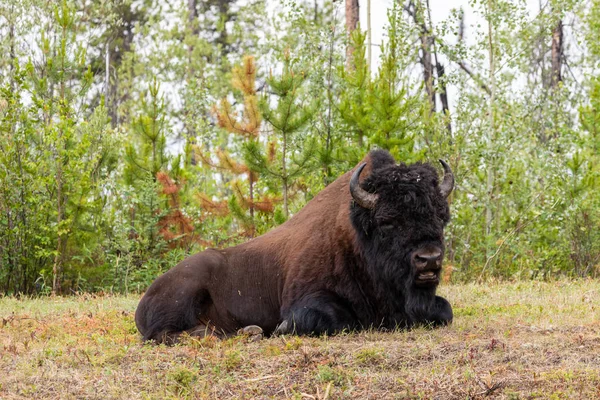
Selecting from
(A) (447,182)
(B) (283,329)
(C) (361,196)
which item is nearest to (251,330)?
(B) (283,329)

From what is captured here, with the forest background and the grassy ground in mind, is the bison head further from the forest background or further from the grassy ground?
the forest background

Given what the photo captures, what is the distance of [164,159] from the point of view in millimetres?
15180

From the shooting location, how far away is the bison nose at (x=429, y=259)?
7.08 meters

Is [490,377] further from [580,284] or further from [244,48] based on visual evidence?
[244,48]

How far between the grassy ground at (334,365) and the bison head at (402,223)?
1.93 ft

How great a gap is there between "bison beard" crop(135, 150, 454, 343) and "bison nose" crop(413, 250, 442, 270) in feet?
0.03

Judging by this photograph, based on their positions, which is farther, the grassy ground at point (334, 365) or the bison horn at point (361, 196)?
the bison horn at point (361, 196)

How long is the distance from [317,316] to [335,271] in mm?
577

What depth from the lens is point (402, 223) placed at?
7.46 m

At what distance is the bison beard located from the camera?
748cm

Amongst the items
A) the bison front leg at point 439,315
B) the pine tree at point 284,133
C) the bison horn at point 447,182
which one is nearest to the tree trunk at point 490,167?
the pine tree at point 284,133

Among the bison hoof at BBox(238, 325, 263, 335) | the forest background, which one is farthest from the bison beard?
the forest background

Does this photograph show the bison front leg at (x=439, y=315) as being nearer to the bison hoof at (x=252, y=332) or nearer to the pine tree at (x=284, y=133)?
the bison hoof at (x=252, y=332)

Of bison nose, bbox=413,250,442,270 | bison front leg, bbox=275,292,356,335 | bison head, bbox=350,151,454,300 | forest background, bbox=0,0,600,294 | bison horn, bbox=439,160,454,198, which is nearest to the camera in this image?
bison nose, bbox=413,250,442,270
